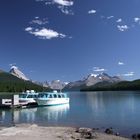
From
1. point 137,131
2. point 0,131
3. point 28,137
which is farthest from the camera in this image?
point 137,131

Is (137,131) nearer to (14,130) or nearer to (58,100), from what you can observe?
(14,130)

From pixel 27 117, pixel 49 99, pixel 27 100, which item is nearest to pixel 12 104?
pixel 27 100

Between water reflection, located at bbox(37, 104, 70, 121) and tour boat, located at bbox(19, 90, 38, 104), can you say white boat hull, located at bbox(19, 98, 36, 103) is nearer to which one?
tour boat, located at bbox(19, 90, 38, 104)

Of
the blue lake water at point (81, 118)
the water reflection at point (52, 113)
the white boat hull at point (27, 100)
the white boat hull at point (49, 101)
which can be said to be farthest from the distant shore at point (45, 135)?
the white boat hull at point (49, 101)

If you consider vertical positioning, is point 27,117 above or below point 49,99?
below

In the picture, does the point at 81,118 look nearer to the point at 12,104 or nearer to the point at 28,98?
the point at 12,104

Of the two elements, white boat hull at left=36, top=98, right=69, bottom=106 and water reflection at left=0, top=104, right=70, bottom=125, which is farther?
white boat hull at left=36, top=98, right=69, bottom=106

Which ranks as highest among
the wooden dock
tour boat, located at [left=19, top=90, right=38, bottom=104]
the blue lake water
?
tour boat, located at [left=19, top=90, right=38, bottom=104]

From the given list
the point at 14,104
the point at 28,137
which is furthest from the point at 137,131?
the point at 14,104

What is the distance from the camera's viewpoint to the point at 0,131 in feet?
140

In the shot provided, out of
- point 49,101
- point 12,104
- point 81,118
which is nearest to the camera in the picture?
point 81,118

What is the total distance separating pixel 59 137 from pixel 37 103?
241ft

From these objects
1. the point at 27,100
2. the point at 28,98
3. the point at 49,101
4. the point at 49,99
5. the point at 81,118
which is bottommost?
the point at 81,118

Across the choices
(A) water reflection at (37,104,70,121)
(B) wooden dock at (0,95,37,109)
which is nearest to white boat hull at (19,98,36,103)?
(B) wooden dock at (0,95,37,109)
